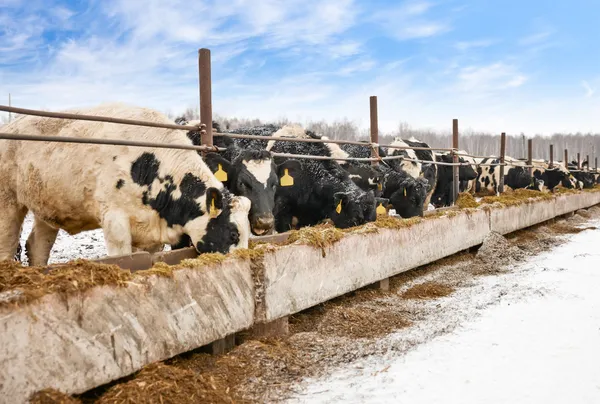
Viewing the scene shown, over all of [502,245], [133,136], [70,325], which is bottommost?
[502,245]

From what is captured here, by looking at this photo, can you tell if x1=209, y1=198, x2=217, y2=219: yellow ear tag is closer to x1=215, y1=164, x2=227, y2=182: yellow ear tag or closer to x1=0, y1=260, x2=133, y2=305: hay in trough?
x1=215, y1=164, x2=227, y2=182: yellow ear tag

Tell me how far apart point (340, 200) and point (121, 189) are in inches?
137

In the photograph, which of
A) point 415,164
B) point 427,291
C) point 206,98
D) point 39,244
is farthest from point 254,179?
point 415,164

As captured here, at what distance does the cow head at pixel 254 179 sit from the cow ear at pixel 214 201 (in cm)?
113

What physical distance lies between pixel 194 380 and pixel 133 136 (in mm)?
3611

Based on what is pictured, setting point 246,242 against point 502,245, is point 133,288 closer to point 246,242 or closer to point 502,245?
point 246,242

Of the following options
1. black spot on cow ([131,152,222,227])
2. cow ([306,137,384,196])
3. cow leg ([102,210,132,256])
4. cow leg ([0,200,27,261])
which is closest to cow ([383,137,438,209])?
cow ([306,137,384,196])

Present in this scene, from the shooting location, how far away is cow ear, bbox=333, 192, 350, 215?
7.82m

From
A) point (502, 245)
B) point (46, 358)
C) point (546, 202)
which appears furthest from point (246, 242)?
point (546, 202)

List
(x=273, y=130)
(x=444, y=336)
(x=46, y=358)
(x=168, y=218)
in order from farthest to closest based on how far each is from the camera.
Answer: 1. (x=273, y=130)
2. (x=168, y=218)
3. (x=444, y=336)
4. (x=46, y=358)

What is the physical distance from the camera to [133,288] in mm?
2807

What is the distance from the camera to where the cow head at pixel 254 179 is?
6.18 meters

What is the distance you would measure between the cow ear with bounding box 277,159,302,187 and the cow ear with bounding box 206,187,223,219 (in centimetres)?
235

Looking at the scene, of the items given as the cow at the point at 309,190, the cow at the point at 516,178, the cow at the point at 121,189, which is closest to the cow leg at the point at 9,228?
the cow at the point at 121,189
